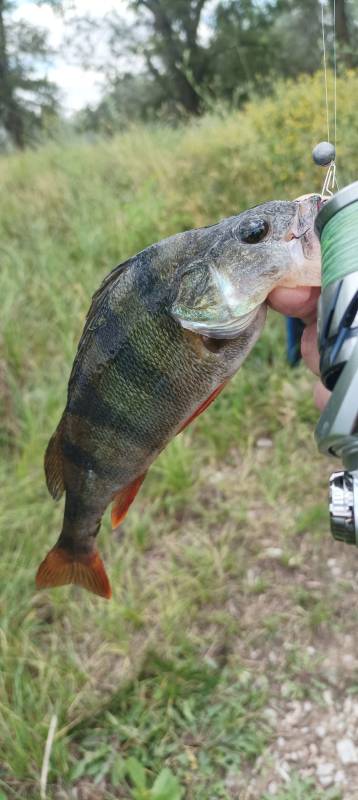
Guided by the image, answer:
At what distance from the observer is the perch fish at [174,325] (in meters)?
1.20

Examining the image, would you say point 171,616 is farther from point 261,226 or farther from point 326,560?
point 261,226

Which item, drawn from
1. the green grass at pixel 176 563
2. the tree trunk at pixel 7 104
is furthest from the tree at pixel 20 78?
the green grass at pixel 176 563

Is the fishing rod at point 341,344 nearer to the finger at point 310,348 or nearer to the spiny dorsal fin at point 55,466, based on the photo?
the finger at point 310,348

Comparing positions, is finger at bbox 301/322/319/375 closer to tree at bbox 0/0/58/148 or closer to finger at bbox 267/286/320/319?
finger at bbox 267/286/320/319

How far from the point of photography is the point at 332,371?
1.00 metres

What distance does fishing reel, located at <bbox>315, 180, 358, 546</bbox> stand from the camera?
963 mm

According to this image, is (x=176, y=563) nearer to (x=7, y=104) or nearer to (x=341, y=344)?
(x=341, y=344)

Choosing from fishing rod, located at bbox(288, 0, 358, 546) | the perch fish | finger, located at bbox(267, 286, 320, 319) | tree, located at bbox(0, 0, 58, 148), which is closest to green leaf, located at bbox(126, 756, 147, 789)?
the perch fish

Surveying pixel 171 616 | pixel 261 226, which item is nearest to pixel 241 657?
pixel 171 616

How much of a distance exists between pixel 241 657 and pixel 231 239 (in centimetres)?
159

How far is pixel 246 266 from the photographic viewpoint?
3.96ft

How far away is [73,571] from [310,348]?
86 centimetres

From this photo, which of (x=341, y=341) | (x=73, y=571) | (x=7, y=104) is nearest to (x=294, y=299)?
(x=341, y=341)

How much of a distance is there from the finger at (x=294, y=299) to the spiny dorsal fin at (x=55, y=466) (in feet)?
1.96
